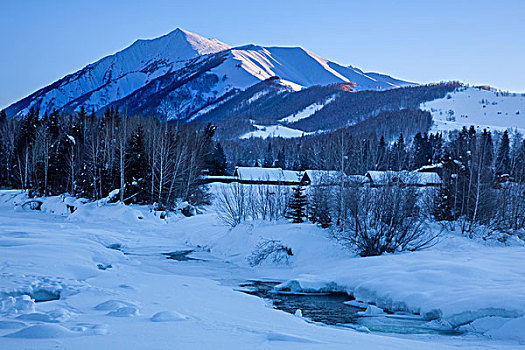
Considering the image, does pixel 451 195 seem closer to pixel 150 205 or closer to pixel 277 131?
pixel 150 205

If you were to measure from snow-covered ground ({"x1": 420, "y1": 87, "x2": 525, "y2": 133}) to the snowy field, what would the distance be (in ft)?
427

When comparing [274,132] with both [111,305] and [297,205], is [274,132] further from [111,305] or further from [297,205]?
[111,305]

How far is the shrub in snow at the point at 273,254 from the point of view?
19391 millimetres

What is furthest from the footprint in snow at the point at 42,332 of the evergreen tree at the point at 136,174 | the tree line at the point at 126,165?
the evergreen tree at the point at 136,174

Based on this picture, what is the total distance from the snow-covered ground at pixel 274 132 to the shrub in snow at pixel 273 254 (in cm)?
14928

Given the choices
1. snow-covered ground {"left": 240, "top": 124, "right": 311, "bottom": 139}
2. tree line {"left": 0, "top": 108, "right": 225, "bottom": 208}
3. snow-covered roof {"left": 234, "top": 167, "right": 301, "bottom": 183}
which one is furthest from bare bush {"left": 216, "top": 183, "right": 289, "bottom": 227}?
snow-covered ground {"left": 240, "top": 124, "right": 311, "bottom": 139}

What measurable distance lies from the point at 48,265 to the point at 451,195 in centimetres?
2490

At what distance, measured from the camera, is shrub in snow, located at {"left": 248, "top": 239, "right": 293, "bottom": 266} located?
19.4 m

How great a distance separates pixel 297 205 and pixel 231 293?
1156 centimetres

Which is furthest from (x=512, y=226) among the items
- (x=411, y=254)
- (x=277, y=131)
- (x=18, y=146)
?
(x=277, y=131)

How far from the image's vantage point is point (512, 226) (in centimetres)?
2753

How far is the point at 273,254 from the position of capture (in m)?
19.5

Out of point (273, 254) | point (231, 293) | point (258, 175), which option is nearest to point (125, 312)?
point (231, 293)

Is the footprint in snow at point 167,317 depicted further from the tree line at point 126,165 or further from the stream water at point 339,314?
the tree line at point 126,165
